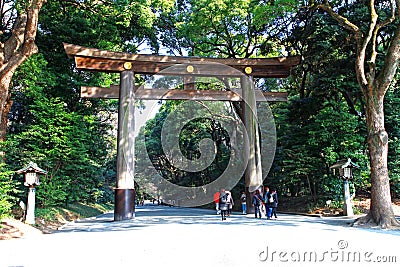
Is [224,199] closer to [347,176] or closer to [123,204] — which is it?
[123,204]

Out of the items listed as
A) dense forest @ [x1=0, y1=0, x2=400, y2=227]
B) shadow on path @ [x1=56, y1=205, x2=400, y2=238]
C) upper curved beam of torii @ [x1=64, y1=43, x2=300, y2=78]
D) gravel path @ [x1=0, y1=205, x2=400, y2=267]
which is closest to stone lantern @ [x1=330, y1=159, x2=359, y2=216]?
shadow on path @ [x1=56, y1=205, x2=400, y2=238]

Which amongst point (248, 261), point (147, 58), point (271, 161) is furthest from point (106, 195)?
point (248, 261)

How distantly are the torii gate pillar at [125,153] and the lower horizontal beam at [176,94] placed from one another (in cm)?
64

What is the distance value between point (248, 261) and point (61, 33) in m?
15.3

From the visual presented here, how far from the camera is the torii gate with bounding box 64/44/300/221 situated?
12281mm

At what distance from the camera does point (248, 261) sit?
4.94 meters

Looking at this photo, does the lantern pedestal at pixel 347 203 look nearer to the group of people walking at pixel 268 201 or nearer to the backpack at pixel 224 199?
the group of people walking at pixel 268 201

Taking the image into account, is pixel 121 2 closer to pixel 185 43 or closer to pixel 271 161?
pixel 185 43

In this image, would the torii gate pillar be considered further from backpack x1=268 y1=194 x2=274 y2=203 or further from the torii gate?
backpack x1=268 y1=194 x2=274 y2=203

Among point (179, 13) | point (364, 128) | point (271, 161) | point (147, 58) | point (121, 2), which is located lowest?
point (271, 161)

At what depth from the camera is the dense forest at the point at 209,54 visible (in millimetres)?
13852

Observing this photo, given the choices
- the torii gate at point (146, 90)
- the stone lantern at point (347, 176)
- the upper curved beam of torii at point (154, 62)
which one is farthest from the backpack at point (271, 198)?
the upper curved beam of torii at point (154, 62)

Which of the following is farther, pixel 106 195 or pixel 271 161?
pixel 106 195

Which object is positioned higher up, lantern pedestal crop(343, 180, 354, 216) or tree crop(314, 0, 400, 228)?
tree crop(314, 0, 400, 228)
